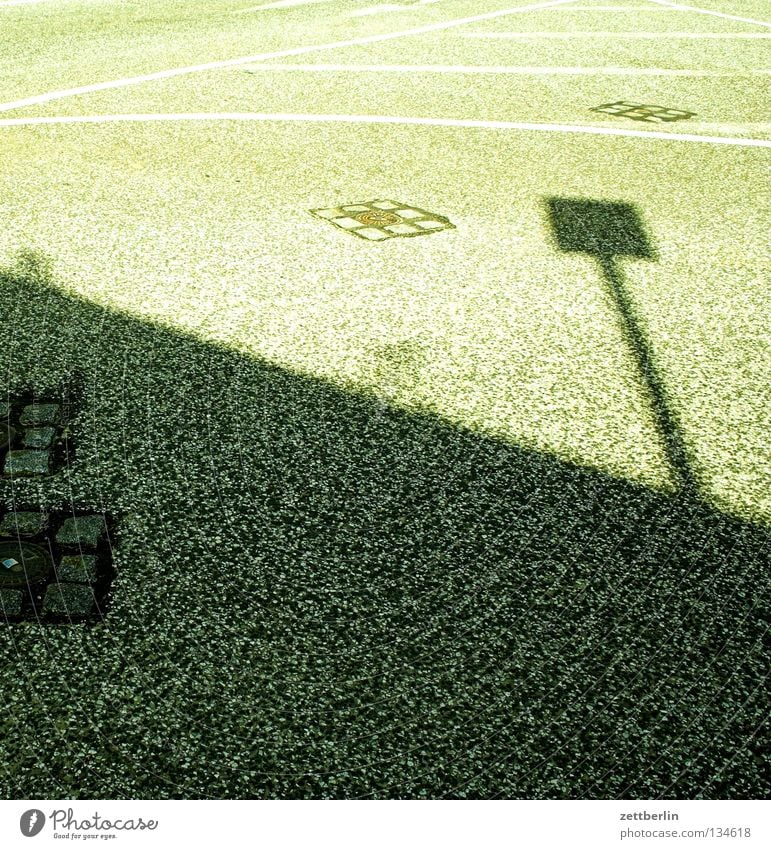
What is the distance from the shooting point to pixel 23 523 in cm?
253

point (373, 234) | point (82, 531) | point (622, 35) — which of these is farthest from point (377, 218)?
point (622, 35)

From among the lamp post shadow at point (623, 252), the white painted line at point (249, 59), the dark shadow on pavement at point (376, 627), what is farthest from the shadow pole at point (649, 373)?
the white painted line at point (249, 59)

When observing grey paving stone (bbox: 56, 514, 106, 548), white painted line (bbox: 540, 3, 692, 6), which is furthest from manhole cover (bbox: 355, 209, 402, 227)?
white painted line (bbox: 540, 3, 692, 6)

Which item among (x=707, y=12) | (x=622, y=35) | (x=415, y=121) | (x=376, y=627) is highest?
(x=707, y=12)

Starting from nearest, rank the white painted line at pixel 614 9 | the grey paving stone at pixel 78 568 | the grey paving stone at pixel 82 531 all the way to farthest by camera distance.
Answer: the grey paving stone at pixel 78 568 → the grey paving stone at pixel 82 531 → the white painted line at pixel 614 9

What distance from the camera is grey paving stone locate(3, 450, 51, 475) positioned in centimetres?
273

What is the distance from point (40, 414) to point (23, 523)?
561 mm

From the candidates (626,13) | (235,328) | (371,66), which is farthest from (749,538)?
(626,13)

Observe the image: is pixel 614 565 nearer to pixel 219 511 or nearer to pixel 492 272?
pixel 219 511

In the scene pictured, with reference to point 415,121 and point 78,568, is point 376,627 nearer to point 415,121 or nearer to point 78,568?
point 78,568

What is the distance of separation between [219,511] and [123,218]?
2.53 metres

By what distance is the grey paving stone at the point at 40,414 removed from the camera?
296cm

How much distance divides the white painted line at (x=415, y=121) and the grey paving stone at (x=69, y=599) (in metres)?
4.72

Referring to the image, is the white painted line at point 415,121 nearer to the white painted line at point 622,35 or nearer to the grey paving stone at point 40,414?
the white painted line at point 622,35
